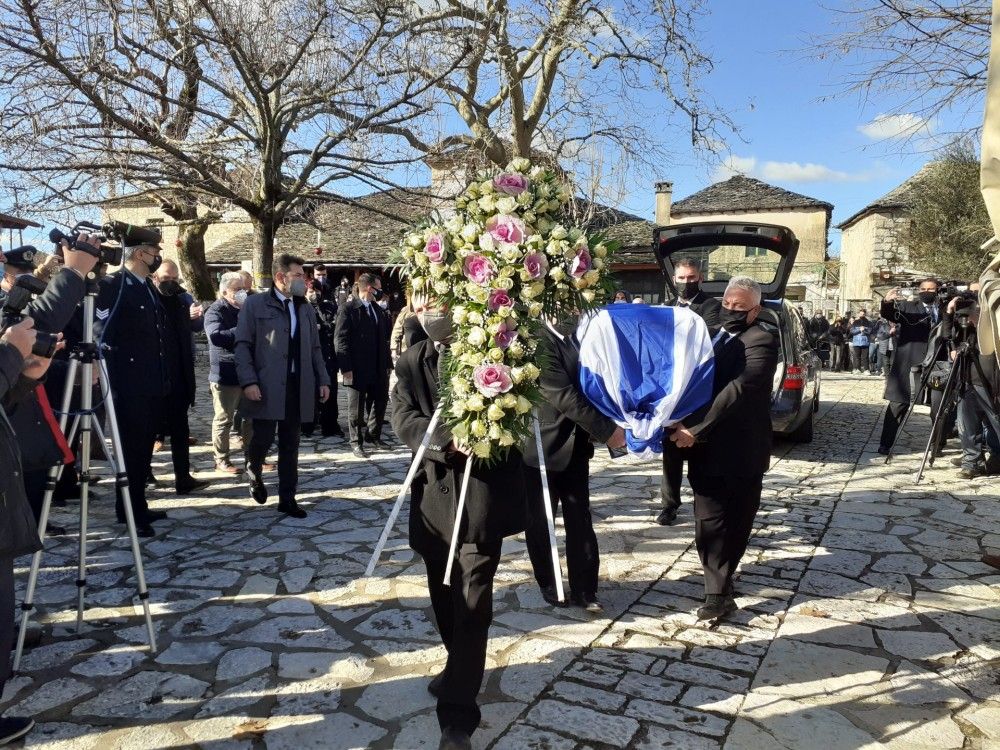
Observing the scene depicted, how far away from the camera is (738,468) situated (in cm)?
425

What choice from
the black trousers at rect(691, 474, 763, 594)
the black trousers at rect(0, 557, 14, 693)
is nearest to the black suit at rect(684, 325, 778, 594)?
the black trousers at rect(691, 474, 763, 594)

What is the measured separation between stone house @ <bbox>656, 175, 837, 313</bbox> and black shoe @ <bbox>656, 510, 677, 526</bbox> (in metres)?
37.6

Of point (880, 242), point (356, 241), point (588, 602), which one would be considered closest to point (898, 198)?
point (880, 242)

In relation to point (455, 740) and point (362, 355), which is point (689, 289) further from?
point (455, 740)

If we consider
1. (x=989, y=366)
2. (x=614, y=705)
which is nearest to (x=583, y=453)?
(x=614, y=705)

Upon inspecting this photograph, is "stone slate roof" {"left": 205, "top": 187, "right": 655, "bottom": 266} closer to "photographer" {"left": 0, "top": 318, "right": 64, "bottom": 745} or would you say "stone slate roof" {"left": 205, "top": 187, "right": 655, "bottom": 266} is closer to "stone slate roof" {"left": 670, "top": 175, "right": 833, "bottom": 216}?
"stone slate roof" {"left": 670, "top": 175, "right": 833, "bottom": 216}

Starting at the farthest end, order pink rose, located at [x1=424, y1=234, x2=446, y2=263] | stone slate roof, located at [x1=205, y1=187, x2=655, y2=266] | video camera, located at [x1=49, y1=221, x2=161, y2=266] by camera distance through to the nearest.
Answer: stone slate roof, located at [x1=205, y1=187, x2=655, y2=266], video camera, located at [x1=49, y1=221, x2=161, y2=266], pink rose, located at [x1=424, y1=234, x2=446, y2=263]

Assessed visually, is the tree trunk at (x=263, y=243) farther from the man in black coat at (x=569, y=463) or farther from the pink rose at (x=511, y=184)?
the pink rose at (x=511, y=184)

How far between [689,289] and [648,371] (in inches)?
109

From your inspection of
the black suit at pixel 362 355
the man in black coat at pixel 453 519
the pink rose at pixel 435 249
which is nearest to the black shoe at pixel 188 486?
the black suit at pixel 362 355

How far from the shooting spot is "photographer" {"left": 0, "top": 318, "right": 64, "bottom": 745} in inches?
110

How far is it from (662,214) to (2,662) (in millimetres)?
43740

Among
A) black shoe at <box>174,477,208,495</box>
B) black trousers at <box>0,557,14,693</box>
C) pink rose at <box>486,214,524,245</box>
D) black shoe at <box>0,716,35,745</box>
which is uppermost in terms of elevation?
pink rose at <box>486,214,524,245</box>

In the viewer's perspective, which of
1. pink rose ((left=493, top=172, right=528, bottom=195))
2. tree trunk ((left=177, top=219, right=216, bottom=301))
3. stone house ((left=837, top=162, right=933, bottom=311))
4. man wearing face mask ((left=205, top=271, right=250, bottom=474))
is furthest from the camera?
stone house ((left=837, top=162, right=933, bottom=311))
